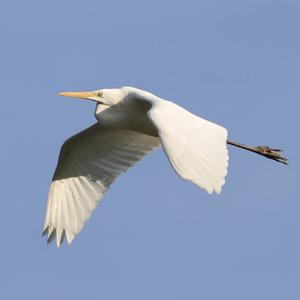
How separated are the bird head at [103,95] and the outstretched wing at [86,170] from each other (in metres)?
0.81

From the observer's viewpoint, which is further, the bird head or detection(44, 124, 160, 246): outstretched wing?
detection(44, 124, 160, 246): outstretched wing

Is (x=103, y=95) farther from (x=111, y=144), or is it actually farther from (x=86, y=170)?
(x=86, y=170)

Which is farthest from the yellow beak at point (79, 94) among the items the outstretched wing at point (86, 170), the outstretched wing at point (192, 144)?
the outstretched wing at point (192, 144)

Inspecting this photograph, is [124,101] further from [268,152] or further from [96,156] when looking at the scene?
[268,152]

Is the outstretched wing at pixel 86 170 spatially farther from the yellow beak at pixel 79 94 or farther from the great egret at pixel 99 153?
the yellow beak at pixel 79 94

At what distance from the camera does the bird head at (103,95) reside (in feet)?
58.9

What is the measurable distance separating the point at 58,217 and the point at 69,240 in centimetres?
40

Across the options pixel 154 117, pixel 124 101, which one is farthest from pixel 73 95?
pixel 154 117

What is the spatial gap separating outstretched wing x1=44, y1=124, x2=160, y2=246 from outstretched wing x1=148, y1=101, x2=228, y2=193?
2.82 meters

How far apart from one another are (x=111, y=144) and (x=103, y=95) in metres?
1.46

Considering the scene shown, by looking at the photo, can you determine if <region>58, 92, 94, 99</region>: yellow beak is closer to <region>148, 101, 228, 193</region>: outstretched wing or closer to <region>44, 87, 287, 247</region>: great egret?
<region>44, 87, 287, 247</region>: great egret

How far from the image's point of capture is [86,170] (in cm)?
1941

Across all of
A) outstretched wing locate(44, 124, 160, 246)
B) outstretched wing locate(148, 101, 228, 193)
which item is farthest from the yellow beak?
outstretched wing locate(148, 101, 228, 193)

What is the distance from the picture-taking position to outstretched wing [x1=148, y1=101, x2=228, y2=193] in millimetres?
14578
